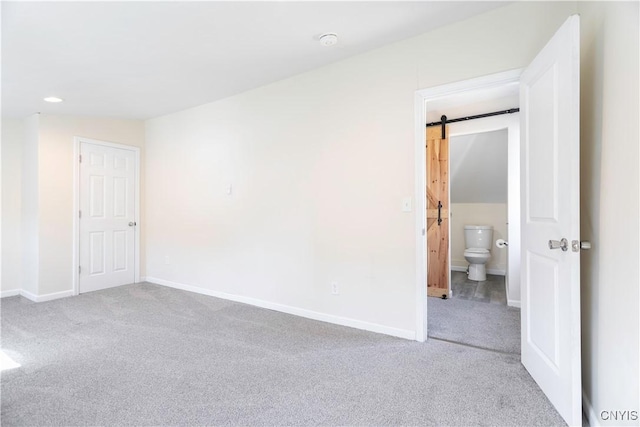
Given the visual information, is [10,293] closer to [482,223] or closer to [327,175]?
[327,175]

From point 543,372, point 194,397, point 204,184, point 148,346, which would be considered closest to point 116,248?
point 204,184

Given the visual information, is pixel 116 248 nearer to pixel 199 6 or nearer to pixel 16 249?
pixel 16 249

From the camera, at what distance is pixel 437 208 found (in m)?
3.89

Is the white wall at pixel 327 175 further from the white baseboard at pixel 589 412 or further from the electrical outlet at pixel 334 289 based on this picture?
the white baseboard at pixel 589 412

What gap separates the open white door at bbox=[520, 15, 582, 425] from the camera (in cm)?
147

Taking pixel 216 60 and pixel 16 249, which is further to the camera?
pixel 16 249

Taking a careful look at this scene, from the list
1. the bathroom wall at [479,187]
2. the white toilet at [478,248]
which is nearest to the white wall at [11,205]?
the bathroom wall at [479,187]

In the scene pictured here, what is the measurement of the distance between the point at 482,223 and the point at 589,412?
12.9ft

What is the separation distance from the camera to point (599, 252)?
152 centimetres

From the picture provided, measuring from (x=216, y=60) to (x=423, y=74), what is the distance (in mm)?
A: 1699

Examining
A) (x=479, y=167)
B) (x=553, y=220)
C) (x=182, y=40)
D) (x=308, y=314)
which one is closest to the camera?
(x=553, y=220)

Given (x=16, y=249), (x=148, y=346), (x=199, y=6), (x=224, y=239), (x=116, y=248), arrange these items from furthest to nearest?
(x=116, y=248) → (x=16, y=249) → (x=224, y=239) → (x=148, y=346) → (x=199, y=6)

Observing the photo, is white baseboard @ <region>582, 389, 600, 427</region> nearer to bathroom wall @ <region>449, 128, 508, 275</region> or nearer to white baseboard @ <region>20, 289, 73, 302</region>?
bathroom wall @ <region>449, 128, 508, 275</region>

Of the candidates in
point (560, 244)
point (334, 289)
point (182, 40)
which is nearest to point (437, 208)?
point (334, 289)
